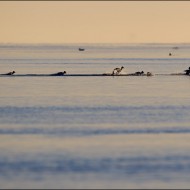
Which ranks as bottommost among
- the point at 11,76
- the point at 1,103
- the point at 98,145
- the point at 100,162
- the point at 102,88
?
the point at 100,162

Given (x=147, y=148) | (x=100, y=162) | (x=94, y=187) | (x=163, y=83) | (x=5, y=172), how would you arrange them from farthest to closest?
(x=163, y=83), (x=147, y=148), (x=100, y=162), (x=5, y=172), (x=94, y=187)

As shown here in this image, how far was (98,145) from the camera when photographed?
36844 mm

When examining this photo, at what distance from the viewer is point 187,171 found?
31.2 meters

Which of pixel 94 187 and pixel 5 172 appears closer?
pixel 94 187

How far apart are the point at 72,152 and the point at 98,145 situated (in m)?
2.33

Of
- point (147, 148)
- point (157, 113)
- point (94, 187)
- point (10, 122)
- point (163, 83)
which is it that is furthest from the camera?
point (163, 83)

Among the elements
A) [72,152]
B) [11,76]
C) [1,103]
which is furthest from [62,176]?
[11,76]

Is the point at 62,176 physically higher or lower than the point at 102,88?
lower

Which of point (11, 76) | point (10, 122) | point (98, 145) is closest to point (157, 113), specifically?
point (10, 122)

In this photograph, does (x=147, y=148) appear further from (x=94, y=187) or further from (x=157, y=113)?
(x=157, y=113)

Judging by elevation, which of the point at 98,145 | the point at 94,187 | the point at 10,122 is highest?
the point at 10,122

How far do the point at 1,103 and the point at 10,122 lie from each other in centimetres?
1112

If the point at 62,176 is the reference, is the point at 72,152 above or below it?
above

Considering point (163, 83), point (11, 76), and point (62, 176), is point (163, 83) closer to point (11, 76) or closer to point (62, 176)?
point (11, 76)
